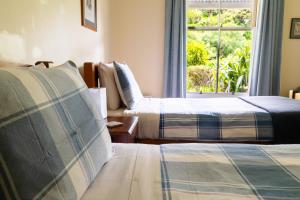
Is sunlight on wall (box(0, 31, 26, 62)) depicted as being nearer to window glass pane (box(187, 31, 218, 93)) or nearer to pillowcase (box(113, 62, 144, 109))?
pillowcase (box(113, 62, 144, 109))

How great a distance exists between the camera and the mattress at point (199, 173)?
0.77 meters

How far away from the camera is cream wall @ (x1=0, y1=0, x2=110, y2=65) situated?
121 cm

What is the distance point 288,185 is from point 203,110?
1446mm

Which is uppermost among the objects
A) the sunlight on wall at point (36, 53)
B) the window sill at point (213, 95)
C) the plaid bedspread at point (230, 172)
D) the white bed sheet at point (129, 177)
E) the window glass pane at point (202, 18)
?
the window glass pane at point (202, 18)

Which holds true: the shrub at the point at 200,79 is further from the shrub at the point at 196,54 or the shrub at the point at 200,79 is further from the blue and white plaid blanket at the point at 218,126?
the blue and white plaid blanket at the point at 218,126

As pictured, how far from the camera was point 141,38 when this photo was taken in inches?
155

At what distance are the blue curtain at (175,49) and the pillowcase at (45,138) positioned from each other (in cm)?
303

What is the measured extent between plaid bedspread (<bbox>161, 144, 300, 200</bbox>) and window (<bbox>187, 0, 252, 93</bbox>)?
312 centimetres

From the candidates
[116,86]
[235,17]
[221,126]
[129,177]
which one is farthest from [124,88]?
[235,17]

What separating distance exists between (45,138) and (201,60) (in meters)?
3.79

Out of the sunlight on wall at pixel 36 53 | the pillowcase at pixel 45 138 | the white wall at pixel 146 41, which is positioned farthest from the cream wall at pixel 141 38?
the pillowcase at pixel 45 138

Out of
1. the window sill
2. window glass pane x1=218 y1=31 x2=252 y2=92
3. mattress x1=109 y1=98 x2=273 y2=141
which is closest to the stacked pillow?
mattress x1=109 y1=98 x2=273 y2=141

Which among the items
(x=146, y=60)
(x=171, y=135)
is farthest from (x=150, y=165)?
(x=146, y=60)

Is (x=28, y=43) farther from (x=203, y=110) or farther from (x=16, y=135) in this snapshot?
(x=203, y=110)
